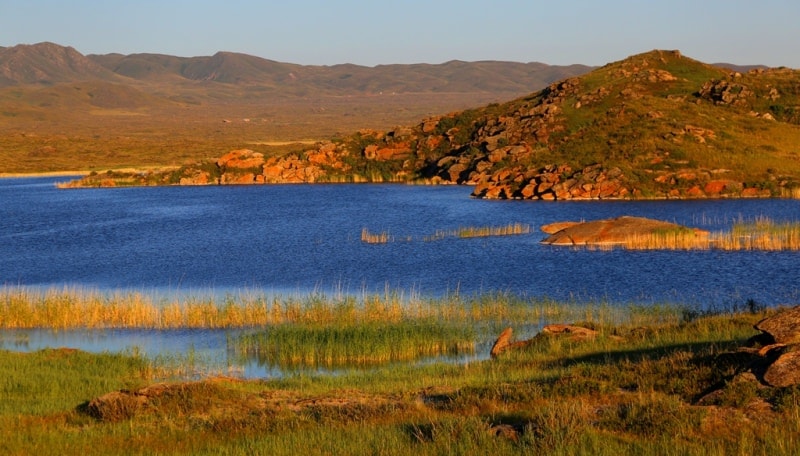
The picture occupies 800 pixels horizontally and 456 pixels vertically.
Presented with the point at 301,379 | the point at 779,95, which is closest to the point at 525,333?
the point at 301,379

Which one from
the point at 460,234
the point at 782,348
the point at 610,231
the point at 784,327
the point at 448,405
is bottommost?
the point at 460,234

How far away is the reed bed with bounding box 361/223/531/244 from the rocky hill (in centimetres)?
2172

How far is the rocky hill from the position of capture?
78.9 metres

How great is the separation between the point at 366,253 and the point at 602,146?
4101 cm

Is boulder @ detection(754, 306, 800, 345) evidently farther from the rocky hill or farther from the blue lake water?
the rocky hill

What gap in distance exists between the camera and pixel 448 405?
1786cm

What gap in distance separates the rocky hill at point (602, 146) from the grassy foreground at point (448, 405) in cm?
5290

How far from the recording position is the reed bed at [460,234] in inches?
2170

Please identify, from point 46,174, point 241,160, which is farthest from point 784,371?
point 46,174

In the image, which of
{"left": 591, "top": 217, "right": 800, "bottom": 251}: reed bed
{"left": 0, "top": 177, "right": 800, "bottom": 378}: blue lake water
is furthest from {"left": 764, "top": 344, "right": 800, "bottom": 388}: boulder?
{"left": 591, "top": 217, "right": 800, "bottom": 251}: reed bed

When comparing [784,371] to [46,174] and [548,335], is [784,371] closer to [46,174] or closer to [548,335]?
[548,335]

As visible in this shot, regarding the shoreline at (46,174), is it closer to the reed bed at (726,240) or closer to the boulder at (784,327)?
the reed bed at (726,240)

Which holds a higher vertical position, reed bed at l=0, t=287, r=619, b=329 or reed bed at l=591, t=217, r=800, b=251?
reed bed at l=591, t=217, r=800, b=251

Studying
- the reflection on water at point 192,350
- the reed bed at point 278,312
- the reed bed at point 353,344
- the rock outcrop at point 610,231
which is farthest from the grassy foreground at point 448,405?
the rock outcrop at point 610,231
